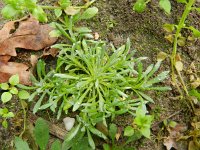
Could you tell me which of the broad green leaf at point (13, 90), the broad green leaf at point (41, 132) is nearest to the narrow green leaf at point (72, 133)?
the broad green leaf at point (41, 132)

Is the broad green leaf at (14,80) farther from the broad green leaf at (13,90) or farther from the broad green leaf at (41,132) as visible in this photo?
the broad green leaf at (41,132)

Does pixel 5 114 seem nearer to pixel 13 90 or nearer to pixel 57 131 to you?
pixel 13 90

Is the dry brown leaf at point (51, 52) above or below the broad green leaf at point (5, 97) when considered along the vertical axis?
above

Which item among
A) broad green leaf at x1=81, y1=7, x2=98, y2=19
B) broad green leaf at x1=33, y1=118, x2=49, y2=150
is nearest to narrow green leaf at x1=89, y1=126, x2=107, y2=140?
broad green leaf at x1=33, y1=118, x2=49, y2=150

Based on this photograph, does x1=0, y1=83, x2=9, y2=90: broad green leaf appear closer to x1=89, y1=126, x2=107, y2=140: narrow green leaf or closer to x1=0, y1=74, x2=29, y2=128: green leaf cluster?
x1=0, y1=74, x2=29, y2=128: green leaf cluster

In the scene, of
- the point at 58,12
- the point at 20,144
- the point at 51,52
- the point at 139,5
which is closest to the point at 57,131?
the point at 20,144

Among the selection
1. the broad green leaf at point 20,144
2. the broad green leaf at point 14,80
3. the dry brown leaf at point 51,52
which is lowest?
the broad green leaf at point 20,144

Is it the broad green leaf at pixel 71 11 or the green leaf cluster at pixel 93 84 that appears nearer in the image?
the green leaf cluster at pixel 93 84
